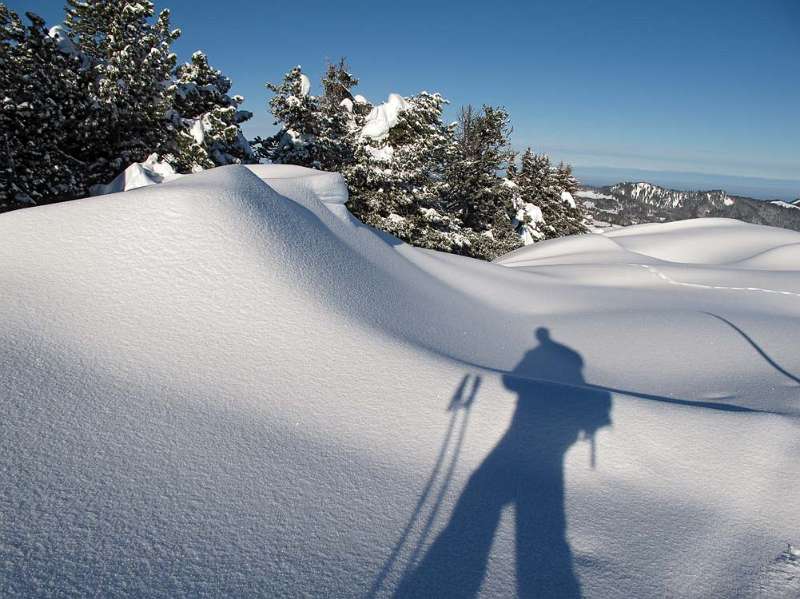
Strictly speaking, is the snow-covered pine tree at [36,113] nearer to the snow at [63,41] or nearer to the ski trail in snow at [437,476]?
the snow at [63,41]

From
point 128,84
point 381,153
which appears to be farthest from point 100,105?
point 381,153

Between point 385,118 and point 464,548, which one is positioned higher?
point 385,118

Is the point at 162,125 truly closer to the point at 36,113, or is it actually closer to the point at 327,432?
the point at 36,113

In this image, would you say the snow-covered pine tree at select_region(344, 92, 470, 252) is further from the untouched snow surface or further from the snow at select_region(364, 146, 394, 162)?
the untouched snow surface

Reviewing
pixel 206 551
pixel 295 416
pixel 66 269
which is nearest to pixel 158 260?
pixel 66 269

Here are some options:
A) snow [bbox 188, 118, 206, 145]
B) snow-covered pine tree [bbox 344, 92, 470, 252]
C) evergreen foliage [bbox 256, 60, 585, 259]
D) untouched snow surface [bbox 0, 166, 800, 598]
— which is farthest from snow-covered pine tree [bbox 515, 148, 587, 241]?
untouched snow surface [bbox 0, 166, 800, 598]

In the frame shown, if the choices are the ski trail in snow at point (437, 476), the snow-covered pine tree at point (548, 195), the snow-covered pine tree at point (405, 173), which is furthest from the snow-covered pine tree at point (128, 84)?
the snow-covered pine tree at point (548, 195)

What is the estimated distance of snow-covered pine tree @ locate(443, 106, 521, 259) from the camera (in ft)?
79.6

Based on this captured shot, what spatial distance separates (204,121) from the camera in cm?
1469

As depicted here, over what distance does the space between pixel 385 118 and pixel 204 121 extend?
7165 mm

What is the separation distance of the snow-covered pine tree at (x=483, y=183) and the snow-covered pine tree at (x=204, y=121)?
10973mm

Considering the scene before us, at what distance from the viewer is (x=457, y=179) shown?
24.7 m

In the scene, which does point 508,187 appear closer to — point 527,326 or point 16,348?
point 527,326

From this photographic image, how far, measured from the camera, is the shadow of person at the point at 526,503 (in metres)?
2.24
